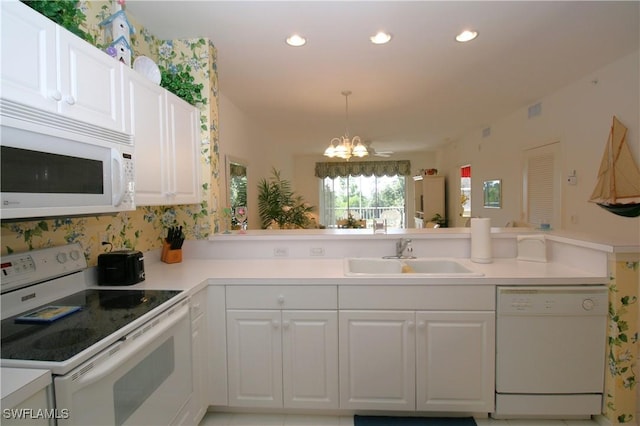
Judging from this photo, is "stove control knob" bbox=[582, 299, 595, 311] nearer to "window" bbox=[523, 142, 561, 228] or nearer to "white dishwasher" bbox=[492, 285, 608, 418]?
"white dishwasher" bbox=[492, 285, 608, 418]

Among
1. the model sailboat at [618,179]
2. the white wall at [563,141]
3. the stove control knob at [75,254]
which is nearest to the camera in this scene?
the stove control knob at [75,254]

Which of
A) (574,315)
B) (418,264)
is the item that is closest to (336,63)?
(418,264)

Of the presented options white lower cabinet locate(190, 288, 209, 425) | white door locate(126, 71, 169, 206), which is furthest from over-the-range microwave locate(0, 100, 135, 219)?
white lower cabinet locate(190, 288, 209, 425)

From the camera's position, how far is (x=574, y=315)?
1758 millimetres

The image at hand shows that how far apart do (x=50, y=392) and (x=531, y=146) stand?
5108 millimetres

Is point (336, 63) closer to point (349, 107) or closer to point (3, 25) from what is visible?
point (349, 107)

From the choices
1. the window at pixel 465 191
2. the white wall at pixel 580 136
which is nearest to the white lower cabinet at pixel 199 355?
the white wall at pixel 580 136

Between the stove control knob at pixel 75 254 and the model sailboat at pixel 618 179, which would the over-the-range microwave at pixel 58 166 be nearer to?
the stove control knob at pixel 75 254

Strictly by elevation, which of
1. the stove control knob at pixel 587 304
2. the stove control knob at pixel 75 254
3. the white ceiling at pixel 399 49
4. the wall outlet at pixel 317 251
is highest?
the white ceiling at pixel 399 49

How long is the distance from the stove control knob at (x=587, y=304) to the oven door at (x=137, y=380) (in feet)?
6.81

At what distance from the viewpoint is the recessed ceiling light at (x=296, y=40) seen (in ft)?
7.86

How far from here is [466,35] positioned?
2.39m

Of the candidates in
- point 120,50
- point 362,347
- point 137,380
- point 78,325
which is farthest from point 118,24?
point 362,347

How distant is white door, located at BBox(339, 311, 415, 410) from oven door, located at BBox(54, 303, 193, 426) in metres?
0.84
